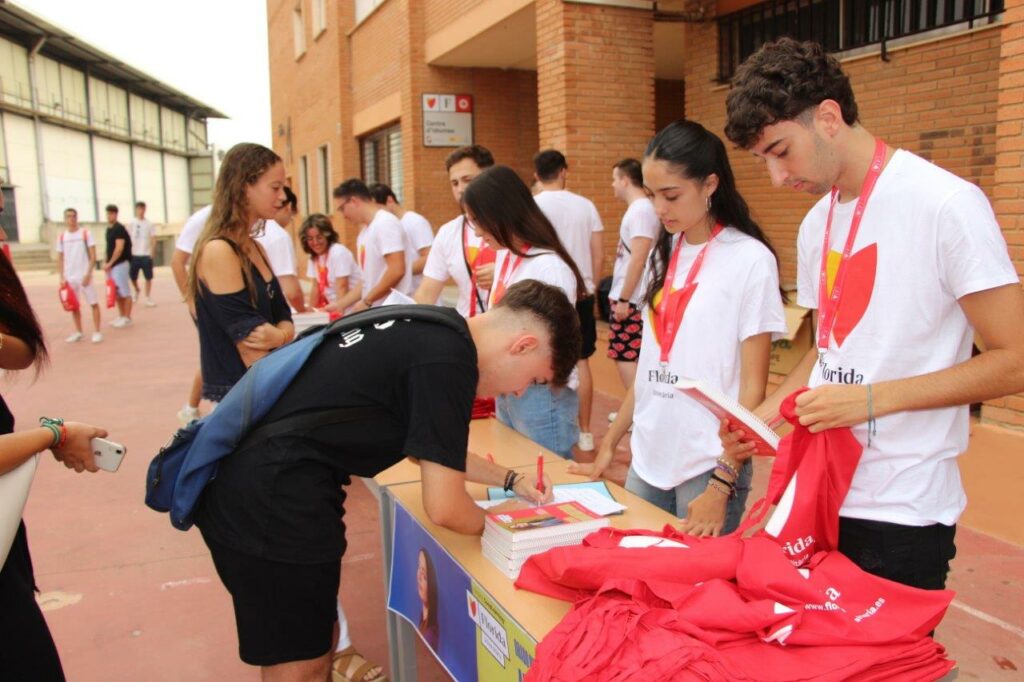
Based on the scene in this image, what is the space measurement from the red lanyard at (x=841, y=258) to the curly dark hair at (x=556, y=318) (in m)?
0.57

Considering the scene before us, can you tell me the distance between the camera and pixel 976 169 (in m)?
5.86

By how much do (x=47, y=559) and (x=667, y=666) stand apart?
409cm

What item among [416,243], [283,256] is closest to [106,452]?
[283,256]

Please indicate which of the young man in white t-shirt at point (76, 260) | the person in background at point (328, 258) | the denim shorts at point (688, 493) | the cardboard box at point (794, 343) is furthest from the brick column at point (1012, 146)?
the young man in white t-shirt at point (76, 260)

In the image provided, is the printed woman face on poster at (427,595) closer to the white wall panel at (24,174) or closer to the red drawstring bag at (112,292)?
the red drawstring bag at (112,292)

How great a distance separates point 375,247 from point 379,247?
46mm

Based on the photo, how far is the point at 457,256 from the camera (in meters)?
4.31

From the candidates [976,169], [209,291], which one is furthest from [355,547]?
[976,169]

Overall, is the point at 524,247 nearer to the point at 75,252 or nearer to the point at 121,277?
the point at 75,252

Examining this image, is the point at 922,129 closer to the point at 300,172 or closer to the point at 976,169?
the point at 976,169

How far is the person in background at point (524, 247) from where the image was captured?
10.7 feet

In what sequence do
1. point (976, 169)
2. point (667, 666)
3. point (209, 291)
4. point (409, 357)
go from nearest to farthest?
point (667, 666) → point (409, 357) → point (209, 291) → point (976, 169)

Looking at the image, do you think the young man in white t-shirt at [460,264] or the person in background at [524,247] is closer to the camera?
the person in background at [524,247]

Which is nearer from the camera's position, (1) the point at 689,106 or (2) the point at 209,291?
(2) the point at 209,291
